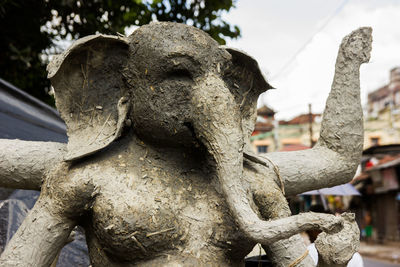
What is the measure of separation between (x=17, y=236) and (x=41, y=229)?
9 cm

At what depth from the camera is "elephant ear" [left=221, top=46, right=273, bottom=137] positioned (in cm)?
178

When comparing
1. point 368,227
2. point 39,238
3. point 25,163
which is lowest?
point 368,227

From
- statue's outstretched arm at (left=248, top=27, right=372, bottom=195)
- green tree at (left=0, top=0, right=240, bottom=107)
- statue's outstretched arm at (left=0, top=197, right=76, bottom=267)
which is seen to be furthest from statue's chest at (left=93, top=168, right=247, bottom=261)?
green tree at (left=0, top=0, right=240, bottom=107)

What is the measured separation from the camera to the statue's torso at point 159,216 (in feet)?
5.14

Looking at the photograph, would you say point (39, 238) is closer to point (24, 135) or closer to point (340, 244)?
point (340, 244)

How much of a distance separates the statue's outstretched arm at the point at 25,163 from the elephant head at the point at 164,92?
0.14m

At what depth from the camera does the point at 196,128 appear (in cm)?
159

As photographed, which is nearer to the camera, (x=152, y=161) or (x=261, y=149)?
(x=152, y=161)

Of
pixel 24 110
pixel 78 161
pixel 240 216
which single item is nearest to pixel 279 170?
pixel 240 216

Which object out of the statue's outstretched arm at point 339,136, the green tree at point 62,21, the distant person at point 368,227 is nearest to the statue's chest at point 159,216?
the statue's outstretched arm at point 339,136

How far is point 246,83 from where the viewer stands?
1832 millimetres

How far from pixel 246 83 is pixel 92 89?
61cm

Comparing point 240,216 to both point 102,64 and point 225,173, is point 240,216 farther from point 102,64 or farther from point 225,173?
point 102,64

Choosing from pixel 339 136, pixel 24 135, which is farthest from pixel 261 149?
pixel 339 136
